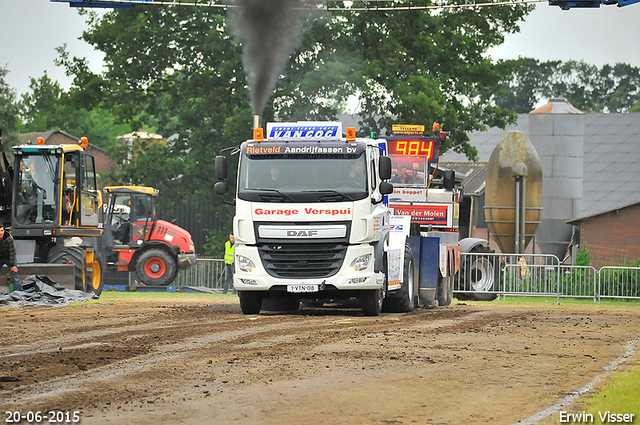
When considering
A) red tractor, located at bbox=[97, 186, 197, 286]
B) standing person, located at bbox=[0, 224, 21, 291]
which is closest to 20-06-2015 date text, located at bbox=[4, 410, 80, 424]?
standing person, located at bbox=[0, 224, 21, 291]

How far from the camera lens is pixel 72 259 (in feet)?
72.8

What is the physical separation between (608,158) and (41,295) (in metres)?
42.9

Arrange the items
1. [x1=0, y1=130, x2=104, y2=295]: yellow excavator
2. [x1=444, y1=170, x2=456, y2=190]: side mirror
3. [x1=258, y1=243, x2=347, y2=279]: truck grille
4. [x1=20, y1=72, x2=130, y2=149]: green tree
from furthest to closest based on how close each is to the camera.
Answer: [x1=20, y1=72, x2=130, y2=149]: green tree, [x1=0, y1=130, x2=104, y2=295]: yellow excavator, [x1=444, y1=170, x2=456, y2=190]: side mirror, [x1=258, y1=243, x2=347, y2=279]: truck grille

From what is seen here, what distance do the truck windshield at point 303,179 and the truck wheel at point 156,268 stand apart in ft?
58.4

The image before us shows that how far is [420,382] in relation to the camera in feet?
29.0

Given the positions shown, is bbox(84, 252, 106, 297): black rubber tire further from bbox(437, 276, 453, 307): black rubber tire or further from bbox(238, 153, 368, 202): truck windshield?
bbox(238, 153, 368, 202): truck windshield

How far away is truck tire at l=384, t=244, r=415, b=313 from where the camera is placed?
18.1 meters

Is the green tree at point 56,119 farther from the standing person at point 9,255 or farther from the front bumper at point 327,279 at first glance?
the front bumper at point 327,279

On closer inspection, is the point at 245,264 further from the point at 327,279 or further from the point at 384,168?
the point at 384,168

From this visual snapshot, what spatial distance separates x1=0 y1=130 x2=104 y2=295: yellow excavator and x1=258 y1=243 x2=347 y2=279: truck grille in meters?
7.85

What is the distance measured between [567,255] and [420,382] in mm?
34188

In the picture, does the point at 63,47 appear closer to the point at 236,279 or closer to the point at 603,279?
the point at 603,279

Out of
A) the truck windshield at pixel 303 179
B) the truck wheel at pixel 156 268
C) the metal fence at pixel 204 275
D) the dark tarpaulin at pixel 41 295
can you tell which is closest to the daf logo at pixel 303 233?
the truck windshield at pixel 303 179

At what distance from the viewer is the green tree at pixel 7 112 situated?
53.7 metres
